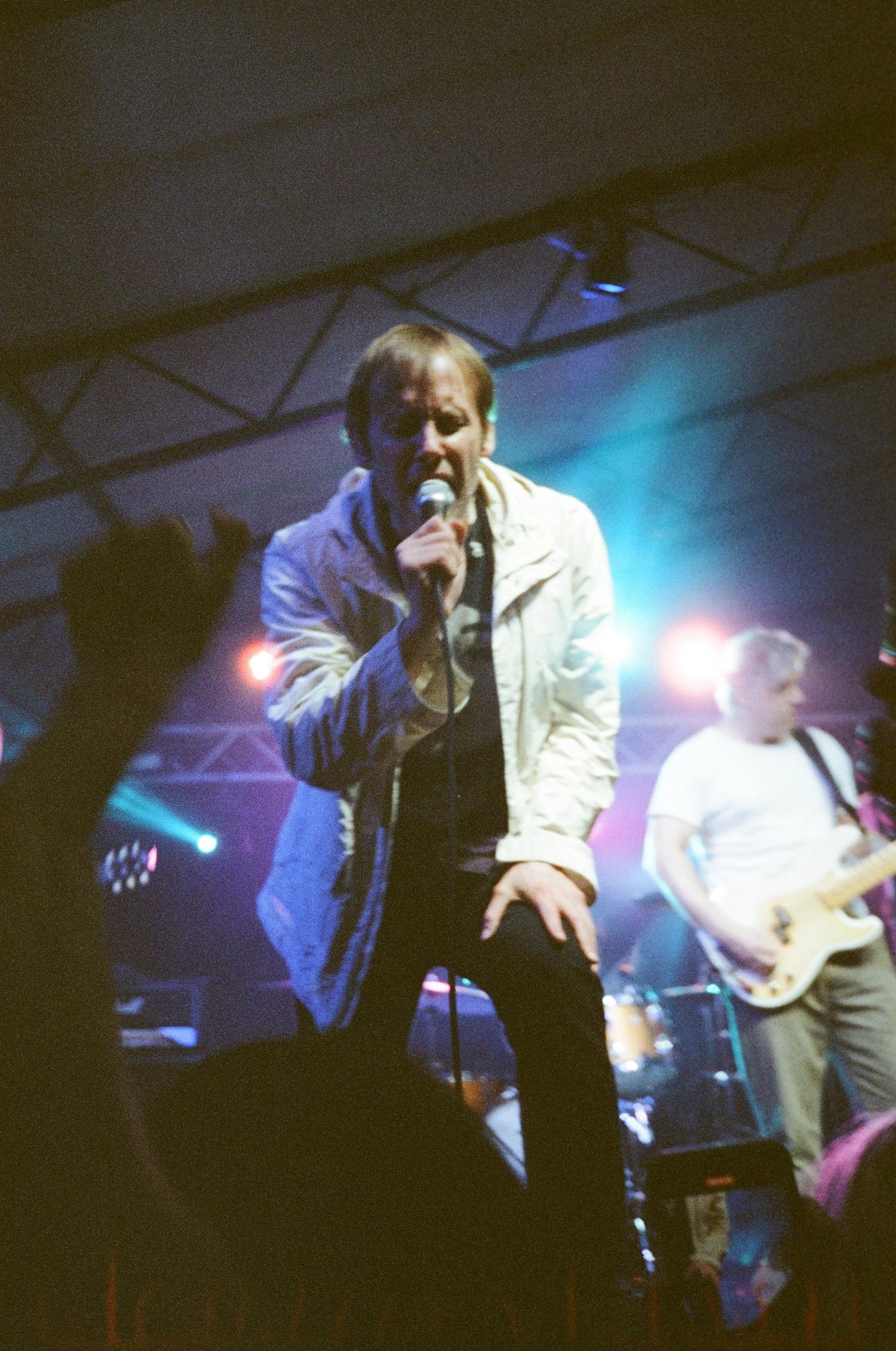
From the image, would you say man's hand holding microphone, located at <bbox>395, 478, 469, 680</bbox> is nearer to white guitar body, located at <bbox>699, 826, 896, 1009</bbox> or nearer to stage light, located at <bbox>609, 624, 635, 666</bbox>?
white guitar body, located at <bbox>699, 826, 896, 1009</bbox>

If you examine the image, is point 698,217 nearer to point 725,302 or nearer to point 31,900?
point 725,302

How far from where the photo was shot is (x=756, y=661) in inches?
174

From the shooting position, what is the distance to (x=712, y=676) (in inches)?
438

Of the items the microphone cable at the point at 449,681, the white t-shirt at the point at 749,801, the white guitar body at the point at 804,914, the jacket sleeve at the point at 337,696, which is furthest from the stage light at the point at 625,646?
the microphone cable at the point at 449,681

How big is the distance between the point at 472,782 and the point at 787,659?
8.95 feet

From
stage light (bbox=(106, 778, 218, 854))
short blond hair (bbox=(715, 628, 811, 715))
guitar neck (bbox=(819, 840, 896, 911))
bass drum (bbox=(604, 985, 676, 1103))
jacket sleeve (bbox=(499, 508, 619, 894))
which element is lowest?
bass drum (bbox=(604, 985, 676, 1103))

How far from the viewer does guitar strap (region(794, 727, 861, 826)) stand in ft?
13.5

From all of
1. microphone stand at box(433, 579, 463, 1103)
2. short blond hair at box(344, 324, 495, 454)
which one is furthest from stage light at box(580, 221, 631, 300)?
microphone stand at box(433, 579, 463, 1103)

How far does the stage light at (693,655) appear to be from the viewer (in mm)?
11031

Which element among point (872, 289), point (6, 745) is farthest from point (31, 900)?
point (6, 745)

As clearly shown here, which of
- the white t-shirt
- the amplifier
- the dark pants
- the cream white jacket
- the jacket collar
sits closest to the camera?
the dark pants

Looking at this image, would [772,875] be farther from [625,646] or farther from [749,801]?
[625,646]

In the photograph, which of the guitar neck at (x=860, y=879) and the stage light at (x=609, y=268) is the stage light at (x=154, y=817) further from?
the guitar neck at (x=860, y=879)

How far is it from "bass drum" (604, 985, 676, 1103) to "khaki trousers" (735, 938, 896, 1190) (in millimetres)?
2607
